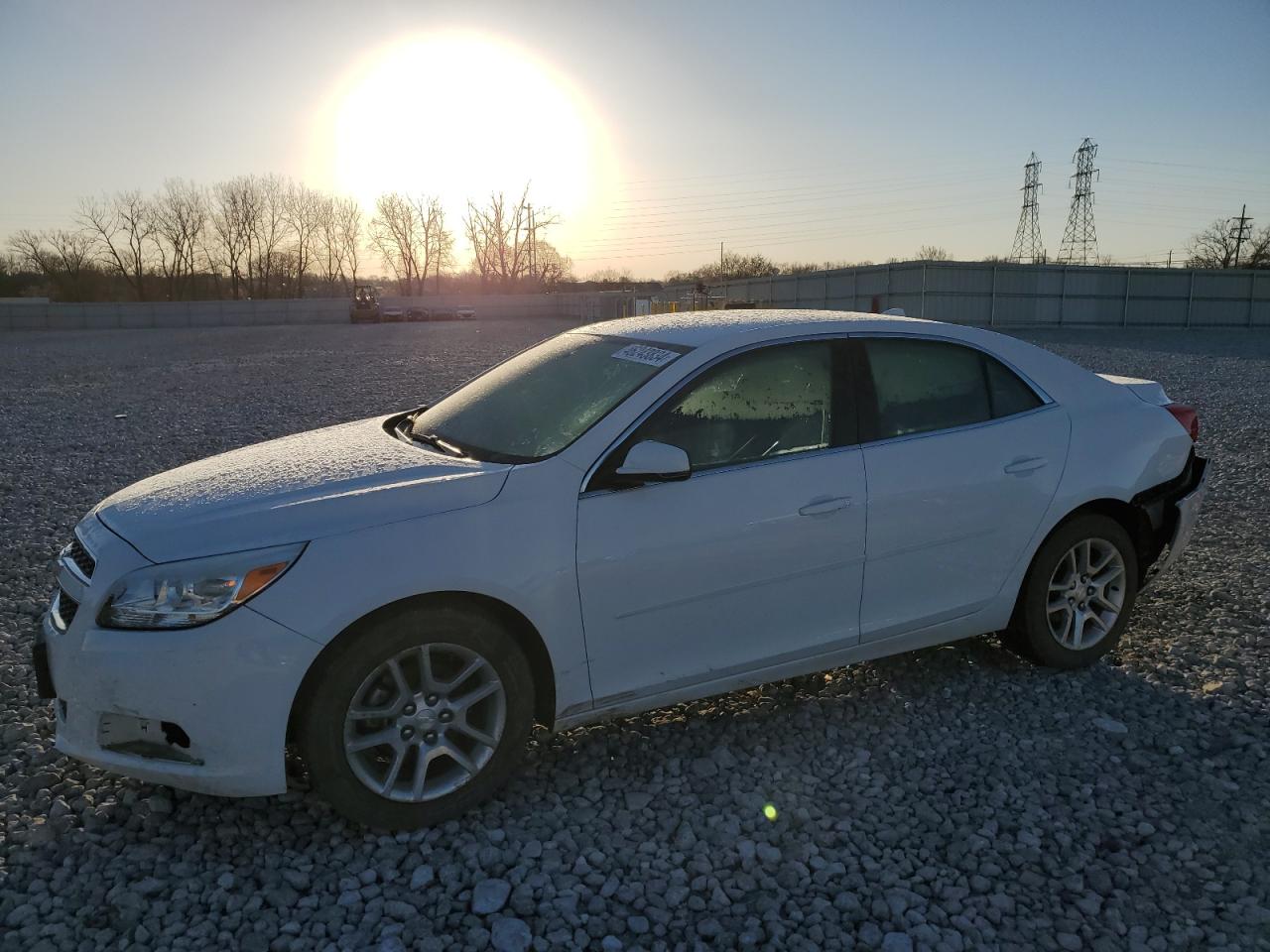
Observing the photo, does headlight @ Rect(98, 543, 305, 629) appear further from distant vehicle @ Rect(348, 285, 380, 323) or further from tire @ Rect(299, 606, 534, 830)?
distant vehicle @ Rect(348, 285, 380, 323)

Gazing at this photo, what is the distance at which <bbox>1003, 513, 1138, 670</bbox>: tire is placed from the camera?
4.18m

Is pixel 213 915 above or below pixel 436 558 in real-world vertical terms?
below

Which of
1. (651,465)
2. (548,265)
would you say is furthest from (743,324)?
(548,265)

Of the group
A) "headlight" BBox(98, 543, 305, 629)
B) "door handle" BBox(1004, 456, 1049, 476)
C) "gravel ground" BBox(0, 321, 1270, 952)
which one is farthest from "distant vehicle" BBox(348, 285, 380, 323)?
"headlight" BBox(98, 543, 305, 629)

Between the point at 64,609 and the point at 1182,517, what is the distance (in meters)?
4.51

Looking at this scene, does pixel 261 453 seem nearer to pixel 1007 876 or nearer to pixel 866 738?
pixel 866 738

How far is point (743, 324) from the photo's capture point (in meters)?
3.96

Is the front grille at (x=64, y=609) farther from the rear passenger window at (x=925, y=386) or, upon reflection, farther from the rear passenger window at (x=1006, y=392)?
the rear passenger window at (x=1006, y=392)

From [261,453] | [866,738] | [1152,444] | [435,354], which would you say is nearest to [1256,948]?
[866,738]

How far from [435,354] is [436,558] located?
2339 cm

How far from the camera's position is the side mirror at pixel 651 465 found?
Result: 3.23 metres

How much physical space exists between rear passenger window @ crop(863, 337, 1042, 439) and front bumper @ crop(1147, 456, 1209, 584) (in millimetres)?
883

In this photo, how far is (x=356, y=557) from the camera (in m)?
2.95

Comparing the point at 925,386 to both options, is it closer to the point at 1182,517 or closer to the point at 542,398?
the point at 1182,517
